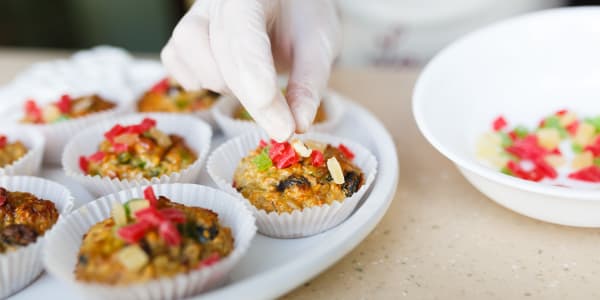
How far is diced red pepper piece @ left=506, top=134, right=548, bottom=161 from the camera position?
188cm

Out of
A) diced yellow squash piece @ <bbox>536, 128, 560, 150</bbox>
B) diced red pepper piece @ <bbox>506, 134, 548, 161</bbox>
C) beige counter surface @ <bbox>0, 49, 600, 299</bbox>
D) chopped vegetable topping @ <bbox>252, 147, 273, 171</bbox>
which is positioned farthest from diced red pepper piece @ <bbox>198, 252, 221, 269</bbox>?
diced yellow squash piece @ <bbox>536, 128, 560, 150</bbox>

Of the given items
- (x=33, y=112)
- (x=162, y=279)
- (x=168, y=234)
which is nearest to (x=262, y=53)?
(x=168, y=234)

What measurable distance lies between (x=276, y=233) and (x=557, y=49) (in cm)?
131

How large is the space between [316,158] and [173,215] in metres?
0.52

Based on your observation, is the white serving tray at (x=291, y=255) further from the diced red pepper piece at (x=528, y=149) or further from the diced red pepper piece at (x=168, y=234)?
the diced red pepper piece at (x=528, y=149)

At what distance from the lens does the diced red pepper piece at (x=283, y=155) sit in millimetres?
1691

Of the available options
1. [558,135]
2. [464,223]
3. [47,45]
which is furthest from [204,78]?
[47,45]

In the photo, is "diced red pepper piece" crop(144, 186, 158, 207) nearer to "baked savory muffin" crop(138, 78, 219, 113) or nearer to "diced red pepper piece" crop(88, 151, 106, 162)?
"diced red pepper piece" crop(88, 151, 106, 162)

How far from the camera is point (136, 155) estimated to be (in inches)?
78.0

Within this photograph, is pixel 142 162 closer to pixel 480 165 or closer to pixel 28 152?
pixel 28 152

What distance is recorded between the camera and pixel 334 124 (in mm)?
2225

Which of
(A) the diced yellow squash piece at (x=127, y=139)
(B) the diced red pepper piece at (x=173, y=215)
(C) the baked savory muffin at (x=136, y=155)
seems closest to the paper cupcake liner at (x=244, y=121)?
(C) the baked savory muffin at (x=136, y=155)

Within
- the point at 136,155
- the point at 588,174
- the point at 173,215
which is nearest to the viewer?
the point at 173,215

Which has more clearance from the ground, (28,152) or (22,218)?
(22,218)
